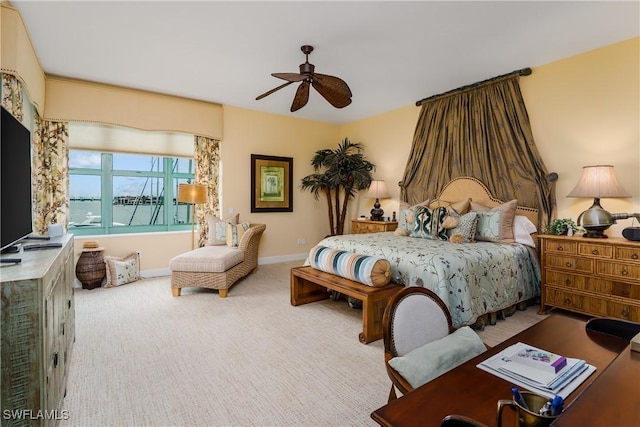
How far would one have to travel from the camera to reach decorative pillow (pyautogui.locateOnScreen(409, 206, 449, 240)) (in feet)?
13.0

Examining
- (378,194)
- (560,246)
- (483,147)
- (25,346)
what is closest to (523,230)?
(560,246)

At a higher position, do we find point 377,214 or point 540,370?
point 377,214

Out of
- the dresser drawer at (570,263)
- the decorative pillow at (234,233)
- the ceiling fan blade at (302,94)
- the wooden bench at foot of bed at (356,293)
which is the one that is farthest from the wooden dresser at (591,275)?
the decorative pillow at (234,233)

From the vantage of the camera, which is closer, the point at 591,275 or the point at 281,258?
the point at 591,275

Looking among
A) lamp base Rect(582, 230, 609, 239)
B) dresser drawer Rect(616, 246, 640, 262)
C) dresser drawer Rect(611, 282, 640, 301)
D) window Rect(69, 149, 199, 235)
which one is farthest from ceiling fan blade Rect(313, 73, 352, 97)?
window Rect(69, 149, 199, 235)

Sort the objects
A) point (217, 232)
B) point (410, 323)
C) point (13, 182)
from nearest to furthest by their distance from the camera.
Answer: point (410, 323)
point (13, 182)
point (217, 232)

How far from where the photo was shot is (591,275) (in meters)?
3.12

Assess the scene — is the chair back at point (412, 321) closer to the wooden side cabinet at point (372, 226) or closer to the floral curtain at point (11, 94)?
the floral curtain at point (11, 94)

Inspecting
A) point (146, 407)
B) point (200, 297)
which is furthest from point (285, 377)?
point (200, 297)

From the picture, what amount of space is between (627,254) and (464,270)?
146cm

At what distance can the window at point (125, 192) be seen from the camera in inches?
195

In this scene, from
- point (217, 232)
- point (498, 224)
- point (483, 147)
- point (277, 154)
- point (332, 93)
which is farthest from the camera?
point (277, 154)

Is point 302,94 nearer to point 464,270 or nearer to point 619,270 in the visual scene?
point 464,270

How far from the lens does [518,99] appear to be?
13.5ft
